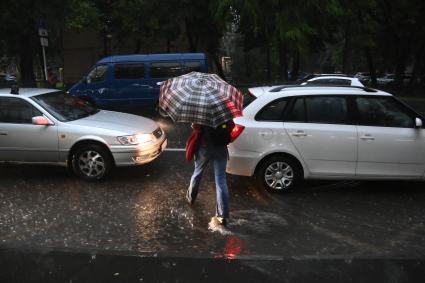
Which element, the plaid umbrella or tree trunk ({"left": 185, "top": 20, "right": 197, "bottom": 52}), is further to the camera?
tree trunk ({"left": 185, "top": 20, "right": 197, "bottom": 52})

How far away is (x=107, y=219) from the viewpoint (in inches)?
244

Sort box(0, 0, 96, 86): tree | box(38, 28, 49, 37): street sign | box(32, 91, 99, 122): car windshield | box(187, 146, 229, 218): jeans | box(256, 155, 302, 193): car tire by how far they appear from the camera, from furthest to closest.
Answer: box(0, 0, 96, 86): tree
box(38, 28, 49, 37): street sign
box(32, 91, 99, 122): car windshield
box(256, 155, 302, 193): car tire
box(187, 146, 229, 218): jeans

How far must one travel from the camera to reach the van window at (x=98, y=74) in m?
16.5

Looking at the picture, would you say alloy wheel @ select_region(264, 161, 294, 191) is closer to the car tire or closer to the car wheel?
the car tire

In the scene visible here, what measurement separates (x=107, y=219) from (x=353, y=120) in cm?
346

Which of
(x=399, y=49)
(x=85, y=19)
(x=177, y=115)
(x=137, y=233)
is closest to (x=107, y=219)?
(x=137, y=233)

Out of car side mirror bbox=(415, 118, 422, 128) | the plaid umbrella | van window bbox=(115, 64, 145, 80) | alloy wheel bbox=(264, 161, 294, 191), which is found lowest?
alloy wheel bbox=(264, 161, 294, 191)

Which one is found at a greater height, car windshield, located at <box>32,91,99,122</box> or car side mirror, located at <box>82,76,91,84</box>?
car side mirror, located at <box>82,76,91,84</box>

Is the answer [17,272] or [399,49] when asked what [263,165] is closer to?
[17,272]

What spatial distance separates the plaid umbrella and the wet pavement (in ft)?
4.26

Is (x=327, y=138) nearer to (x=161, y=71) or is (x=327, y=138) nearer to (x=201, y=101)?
(x=201, y=101)

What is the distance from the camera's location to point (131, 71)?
16359 mm

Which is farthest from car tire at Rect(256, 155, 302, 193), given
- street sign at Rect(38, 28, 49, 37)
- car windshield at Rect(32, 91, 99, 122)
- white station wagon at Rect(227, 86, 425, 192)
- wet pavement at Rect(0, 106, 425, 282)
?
street sign at Rect(38, 28, 49, 37)

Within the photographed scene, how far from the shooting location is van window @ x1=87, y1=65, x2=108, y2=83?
1652cm
